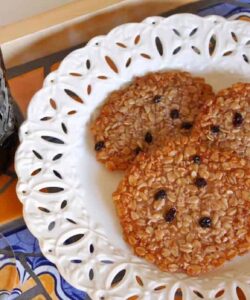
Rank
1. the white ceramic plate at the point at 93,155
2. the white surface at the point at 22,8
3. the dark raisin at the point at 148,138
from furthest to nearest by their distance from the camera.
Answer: the white surface at the point at 22,8
the dark raisin at the point at 148,138
the white ceramic plate at the point at 93,155

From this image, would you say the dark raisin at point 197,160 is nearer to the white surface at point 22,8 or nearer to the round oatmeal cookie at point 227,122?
the round oatmeal cookie at point 227,122

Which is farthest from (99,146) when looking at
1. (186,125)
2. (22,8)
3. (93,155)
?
(22,8)

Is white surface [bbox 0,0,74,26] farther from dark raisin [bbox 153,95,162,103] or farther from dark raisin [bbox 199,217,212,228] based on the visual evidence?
dark raisin [bbox 199,217,212,228]

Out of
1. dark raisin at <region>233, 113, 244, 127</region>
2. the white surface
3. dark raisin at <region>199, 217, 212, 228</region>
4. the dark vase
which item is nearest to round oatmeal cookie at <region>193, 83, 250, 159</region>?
dark raisin at <region>233, 113, 244, 127</region>

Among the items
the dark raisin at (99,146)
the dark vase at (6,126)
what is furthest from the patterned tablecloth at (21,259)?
the dark raisin at (99,146)

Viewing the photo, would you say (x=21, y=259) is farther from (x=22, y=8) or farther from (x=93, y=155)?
(x=22, y=8)

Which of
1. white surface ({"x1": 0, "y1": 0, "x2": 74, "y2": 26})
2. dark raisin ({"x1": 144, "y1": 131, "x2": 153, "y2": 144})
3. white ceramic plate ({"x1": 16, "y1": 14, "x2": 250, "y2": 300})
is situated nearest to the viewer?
white ceramic plate ({"x1": 16, "y1": 14, "x2": 250, "y2": 300})
